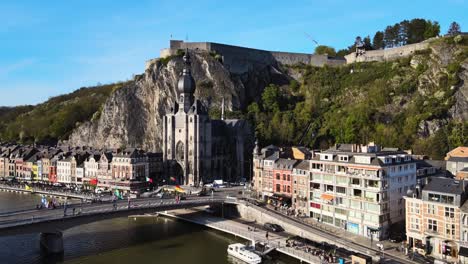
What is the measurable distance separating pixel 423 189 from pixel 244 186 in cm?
3954

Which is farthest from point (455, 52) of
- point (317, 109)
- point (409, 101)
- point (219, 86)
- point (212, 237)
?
point (212, 237)

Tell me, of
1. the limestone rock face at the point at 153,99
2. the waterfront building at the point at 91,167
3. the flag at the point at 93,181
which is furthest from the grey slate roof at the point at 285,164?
the limestone rock face at the point at 153,99

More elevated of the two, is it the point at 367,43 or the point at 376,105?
the point at 367,43

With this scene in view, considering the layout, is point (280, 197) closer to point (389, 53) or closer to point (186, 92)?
point (186, 92)

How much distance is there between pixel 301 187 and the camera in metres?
53.4

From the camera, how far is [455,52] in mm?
93312

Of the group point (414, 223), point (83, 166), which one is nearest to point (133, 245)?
point (414, 223)

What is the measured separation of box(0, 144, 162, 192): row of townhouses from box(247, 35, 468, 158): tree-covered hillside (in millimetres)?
30037

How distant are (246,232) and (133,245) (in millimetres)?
12074

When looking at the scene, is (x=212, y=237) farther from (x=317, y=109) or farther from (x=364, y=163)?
(x=317, y=109)

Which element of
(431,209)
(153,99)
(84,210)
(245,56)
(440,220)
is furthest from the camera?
(245,56)

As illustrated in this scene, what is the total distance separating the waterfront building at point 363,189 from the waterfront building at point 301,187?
282 centimetres

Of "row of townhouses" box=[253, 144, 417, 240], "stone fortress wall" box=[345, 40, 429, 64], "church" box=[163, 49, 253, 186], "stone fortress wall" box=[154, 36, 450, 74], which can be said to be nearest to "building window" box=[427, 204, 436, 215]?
"row of townhouses" box=[253, 144, 417, 240]

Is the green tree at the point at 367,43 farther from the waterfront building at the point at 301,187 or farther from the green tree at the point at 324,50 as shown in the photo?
the waterfront building at the point at 301,187
